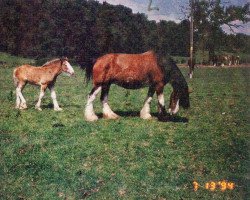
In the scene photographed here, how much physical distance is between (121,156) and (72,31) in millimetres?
61067

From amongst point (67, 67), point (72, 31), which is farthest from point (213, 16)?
point (67, 67)

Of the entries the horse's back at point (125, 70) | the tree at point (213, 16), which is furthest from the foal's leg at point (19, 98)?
the tree at point (213, 16)

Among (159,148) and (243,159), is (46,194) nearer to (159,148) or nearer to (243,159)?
(159,148)

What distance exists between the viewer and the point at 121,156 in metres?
9.50

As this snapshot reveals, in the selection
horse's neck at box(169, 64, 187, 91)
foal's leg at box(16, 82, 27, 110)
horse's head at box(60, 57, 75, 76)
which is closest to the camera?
horse's neck at box(169, 64, 187, 91)

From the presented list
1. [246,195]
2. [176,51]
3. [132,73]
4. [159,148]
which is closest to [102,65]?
[132,73]

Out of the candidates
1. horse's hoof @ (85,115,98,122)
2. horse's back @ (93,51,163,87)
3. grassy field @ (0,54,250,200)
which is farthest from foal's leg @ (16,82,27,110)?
horse's back @ (93,51,163,87)

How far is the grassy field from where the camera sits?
26.0ft

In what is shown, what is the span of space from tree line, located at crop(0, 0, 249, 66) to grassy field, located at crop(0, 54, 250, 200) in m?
34.5

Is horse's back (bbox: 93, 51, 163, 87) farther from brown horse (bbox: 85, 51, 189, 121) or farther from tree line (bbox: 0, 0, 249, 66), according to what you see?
tree line (bbox: 0, 0, 249, 66)

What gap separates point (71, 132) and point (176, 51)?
9139 centimetres

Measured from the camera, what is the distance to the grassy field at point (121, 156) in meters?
7.92
